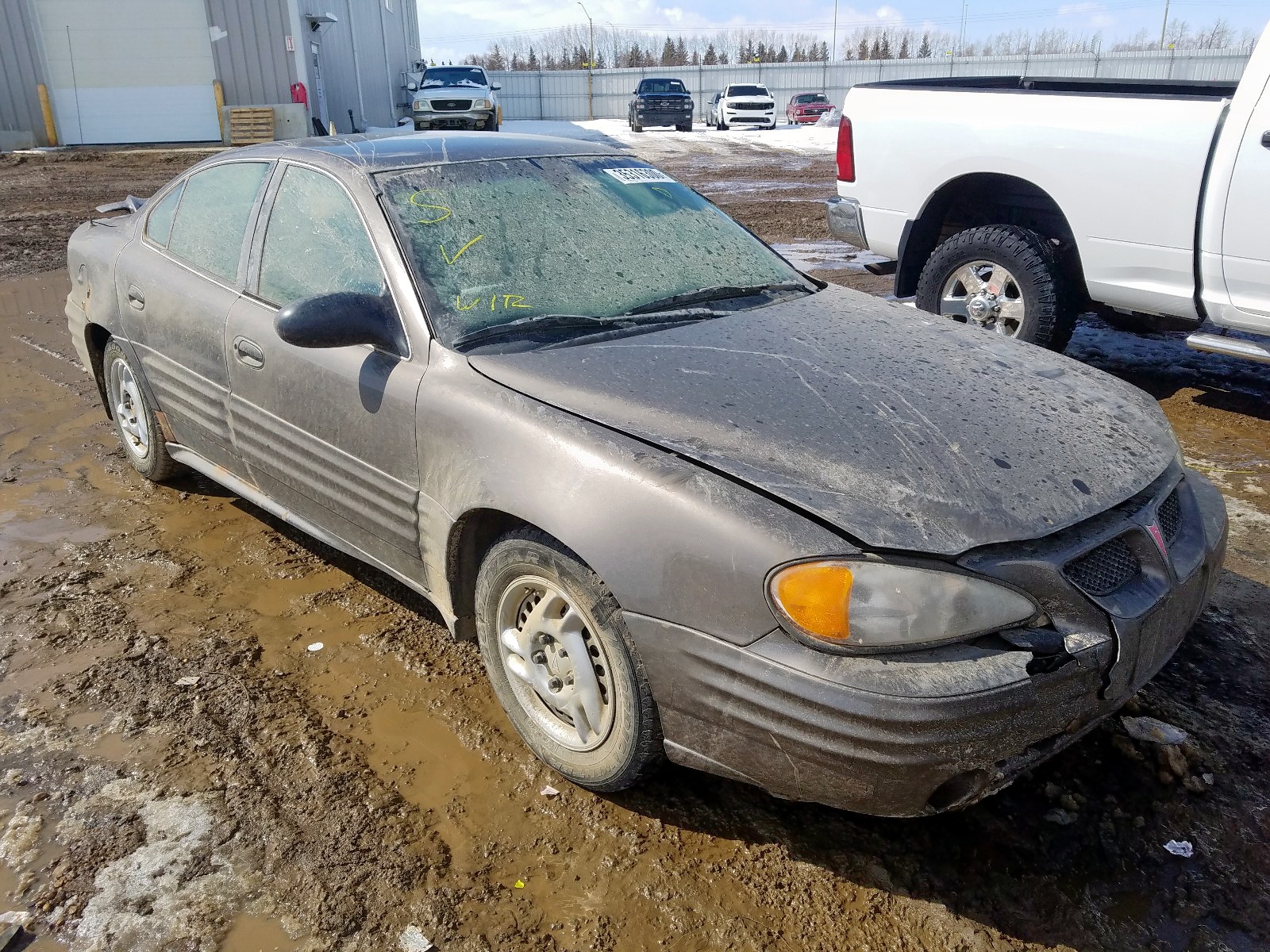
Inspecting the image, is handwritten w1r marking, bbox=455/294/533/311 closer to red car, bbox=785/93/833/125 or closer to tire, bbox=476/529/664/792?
tire, bbox=476/529/664/792

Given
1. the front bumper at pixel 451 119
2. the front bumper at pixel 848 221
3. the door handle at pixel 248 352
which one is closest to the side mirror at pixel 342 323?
the door handle at pixel 248 352

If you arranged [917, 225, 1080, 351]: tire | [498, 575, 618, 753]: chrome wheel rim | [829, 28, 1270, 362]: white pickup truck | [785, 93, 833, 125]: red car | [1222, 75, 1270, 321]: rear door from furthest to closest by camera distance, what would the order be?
1. [785, 93, 833, 125]: red car
2. [917, 225, 1080, 351]: tire
3. [829, 28, 1270, 362]: white pickup truck
4. [1222, 75, 1270, 321]: rear door
5. [498, 575, 618, 753]: chrome wheel rim

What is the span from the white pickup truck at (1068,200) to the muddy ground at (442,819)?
176 centimetres

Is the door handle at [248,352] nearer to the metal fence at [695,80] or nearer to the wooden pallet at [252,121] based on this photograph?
the wooden pallet at [252,121]

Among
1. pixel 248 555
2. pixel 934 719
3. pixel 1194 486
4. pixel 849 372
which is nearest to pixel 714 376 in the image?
pixel 849 372

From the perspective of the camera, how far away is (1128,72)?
127 ft

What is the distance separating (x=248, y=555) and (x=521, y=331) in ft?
6.08

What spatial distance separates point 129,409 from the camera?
4504 millimetres

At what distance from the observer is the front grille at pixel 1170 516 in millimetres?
2510

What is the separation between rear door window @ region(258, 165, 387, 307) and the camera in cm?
302

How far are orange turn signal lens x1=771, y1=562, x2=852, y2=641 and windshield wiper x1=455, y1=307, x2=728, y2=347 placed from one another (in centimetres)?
117

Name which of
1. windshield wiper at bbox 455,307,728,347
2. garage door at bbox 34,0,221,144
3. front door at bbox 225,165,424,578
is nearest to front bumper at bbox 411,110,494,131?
garage door at bbox 34,0,221,144

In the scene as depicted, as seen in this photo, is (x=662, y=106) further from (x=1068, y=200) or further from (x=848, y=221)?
(x=1068, y=200)

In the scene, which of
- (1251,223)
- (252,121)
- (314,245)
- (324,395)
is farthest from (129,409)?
(252,121)
